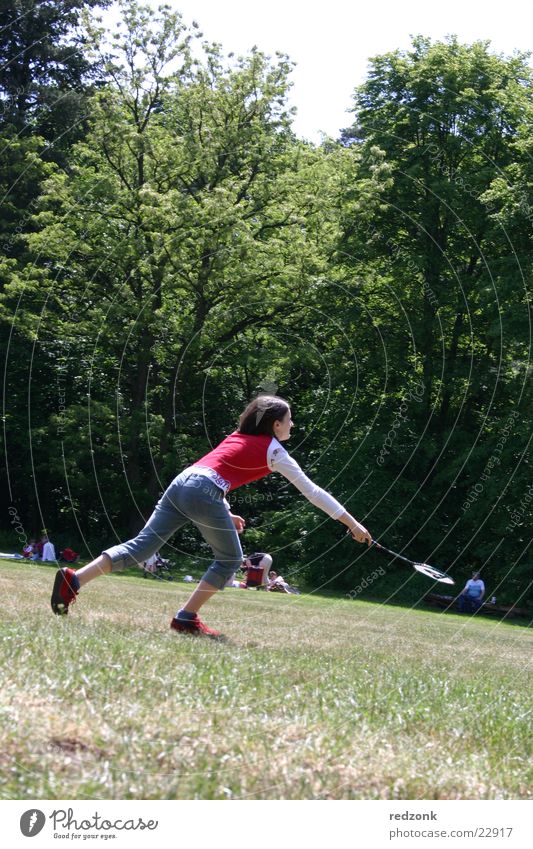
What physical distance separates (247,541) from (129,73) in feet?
63.0

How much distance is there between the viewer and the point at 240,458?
363 inches

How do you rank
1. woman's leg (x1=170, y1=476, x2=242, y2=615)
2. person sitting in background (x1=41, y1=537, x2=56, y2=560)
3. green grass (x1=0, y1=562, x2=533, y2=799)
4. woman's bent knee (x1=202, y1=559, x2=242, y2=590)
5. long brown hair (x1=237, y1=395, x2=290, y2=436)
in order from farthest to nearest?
person sitting in background (x1=41, y1=537, x2=56, y2=560) < woman's bent knee (x1=202, y1=559, x2=242, y2=590) < long brown hair (x1=237, y1=395, x2=290, y2=436) < woman's leg (x1=170, y1=476, x2=242, y2=615) < green grass (x1=0, y1=562, x2=533, y2=799)

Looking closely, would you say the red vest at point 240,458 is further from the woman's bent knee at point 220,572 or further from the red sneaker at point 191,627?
the red sneaker at point 191,627

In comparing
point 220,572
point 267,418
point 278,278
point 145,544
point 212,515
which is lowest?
point 220,572

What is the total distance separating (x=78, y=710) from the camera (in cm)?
531

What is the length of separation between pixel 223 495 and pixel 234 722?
3.91 metres

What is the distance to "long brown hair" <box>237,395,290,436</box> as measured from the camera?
30.5 feet

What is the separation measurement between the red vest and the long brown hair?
81 mm

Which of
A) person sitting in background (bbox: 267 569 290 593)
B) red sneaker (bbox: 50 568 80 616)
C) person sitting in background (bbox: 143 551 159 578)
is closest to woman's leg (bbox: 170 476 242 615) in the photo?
red sneaker (bbox: 50 568 80 616)

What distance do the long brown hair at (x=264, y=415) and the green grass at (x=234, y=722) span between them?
6.35 ft

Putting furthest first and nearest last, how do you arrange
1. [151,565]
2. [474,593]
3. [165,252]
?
1. [165,252]
2. [474,593]
3. [151,565]
